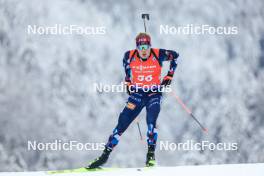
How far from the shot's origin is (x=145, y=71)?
2.81 meters

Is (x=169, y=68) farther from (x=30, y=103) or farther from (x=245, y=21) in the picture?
(x=30, y=103)

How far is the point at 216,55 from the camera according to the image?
111 inches

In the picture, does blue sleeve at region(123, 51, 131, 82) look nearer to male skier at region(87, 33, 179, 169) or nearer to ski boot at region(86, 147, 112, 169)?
male skier at region(87, 33, 179, 169)

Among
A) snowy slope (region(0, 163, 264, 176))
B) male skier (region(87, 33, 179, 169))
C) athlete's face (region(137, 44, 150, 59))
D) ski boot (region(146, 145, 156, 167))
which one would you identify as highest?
athlete's face (region(137, 44, 150, 59))

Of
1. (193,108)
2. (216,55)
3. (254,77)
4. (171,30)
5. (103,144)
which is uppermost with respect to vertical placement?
(171,30)

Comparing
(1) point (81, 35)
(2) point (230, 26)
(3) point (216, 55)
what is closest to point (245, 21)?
(2) point (230, 26)

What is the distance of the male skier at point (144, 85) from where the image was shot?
110 inches

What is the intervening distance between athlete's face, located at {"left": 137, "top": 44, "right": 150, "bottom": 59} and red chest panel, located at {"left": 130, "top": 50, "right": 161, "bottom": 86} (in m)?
0.03

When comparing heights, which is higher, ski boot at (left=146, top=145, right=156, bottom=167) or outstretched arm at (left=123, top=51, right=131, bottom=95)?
outstretched arm at (left=123, top=51, right=131, bottom=95)

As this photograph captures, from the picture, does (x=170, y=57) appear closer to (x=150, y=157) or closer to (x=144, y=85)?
(x=144, y=85)

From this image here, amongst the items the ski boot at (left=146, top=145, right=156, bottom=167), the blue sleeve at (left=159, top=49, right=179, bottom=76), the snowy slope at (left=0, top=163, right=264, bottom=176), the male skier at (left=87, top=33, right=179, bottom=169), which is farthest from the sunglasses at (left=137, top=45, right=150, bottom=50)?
the snowy slope at (left=0, top=163, right=264, bottom=176)

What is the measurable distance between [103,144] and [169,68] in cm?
77

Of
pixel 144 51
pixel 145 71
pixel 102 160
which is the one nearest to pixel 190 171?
pixel 102 160

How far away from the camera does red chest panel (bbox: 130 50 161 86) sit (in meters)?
2.80
